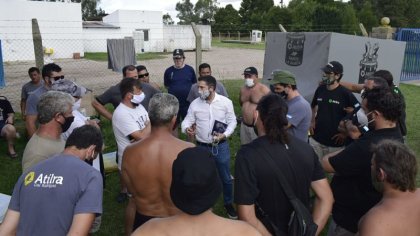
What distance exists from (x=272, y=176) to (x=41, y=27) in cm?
3049

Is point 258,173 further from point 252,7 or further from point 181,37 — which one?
point 252,7

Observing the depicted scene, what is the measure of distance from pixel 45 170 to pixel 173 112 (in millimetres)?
1054

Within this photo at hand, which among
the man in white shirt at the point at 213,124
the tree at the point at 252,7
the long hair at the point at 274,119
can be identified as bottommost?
the man in white shirt at the point at 213,124

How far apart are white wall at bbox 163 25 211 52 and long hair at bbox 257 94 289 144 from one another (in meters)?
34.3

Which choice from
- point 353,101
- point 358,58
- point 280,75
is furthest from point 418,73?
point 280,75

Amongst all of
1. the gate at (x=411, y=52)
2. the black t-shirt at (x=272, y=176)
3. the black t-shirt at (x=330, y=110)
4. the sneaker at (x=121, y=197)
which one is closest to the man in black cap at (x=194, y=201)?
the black t-shirt at (x=272, y=176)

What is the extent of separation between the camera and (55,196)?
2180 millimetres

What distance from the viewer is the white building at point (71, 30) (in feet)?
87.0

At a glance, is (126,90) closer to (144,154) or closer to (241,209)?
(144,154)

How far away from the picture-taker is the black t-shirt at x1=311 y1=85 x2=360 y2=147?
5.02 m

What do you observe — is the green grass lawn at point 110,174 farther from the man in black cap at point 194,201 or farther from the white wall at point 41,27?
the white wall at point 41,27

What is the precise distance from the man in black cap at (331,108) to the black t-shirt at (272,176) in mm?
2727

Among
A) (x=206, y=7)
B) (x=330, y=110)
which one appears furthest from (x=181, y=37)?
(x=206, y=7)

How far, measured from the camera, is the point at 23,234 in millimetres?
2264
